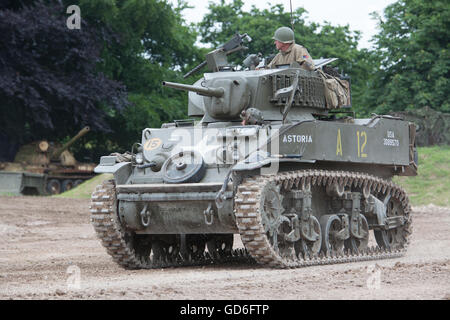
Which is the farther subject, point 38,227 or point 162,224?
point 38,227

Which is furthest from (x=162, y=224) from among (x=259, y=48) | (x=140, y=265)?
(x=259, y=48)

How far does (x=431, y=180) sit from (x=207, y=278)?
20.2 meters

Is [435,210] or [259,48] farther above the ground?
[259,48]

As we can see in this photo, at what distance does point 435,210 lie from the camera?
27516 mm

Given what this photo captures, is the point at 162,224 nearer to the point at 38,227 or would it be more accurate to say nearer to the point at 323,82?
the point at 323,82

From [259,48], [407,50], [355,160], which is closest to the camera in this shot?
[355,160]

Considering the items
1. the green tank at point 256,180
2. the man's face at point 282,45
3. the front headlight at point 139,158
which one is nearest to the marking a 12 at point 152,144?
the green tank at point 256,180

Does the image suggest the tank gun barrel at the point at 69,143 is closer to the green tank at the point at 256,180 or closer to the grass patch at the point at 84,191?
the grass patch at the point at 84,191

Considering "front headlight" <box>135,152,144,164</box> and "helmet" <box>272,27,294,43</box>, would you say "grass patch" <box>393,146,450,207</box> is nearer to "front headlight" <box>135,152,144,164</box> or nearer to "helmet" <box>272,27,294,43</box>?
"helmet" <box>272,27,294,43</box>

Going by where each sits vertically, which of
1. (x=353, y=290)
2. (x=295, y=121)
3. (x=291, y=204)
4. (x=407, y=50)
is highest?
(x=407, y=50)

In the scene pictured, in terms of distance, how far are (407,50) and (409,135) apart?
2494cm

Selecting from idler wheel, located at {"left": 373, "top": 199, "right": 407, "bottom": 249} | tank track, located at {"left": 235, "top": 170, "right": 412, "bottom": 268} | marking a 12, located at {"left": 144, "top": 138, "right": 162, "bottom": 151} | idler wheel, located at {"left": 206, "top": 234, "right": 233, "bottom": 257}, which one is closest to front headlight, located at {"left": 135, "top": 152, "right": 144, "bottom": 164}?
marking a 12, located at {"left": 144, "top": 138, "right": 162, "bottom": 151}

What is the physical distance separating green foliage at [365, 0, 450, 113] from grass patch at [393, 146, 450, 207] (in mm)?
6748

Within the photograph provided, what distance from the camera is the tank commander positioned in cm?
1482
